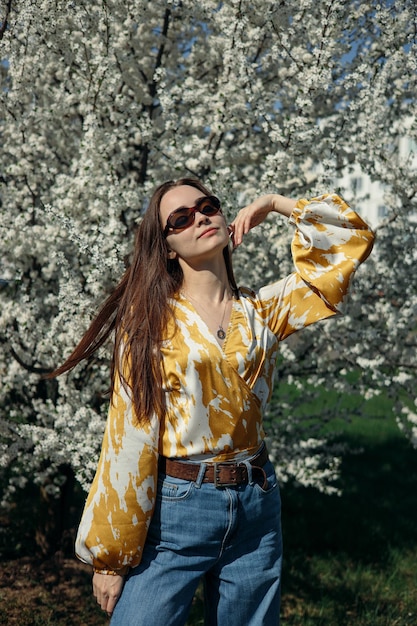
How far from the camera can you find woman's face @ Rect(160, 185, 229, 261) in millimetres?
2146

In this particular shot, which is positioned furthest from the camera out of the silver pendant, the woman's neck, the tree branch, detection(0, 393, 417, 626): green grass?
detection(0, 393, 417, 626): green grass

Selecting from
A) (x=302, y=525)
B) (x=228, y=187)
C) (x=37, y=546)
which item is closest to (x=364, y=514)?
(x=302, y=525)

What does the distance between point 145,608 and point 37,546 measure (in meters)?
3.01

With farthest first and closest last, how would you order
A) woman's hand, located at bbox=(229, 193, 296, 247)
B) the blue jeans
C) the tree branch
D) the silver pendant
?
the tree branch < woman's hand, located at bbox=(229, 193, 296, 247) < the silver pendant < the blue jeans

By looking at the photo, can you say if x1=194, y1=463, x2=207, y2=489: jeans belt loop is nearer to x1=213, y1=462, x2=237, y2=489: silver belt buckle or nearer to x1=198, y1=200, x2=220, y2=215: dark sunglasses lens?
x1=213, y1=462, x2=237, y2=489: silver belt buckle

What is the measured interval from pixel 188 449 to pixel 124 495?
0.24 m

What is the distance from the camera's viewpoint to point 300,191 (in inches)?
164

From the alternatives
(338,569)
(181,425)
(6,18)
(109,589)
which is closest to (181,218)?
(181,425)

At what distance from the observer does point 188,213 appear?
85.3 inches

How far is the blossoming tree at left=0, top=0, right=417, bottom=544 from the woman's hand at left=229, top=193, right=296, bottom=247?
1.12m

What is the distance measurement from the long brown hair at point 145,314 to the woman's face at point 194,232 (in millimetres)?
38

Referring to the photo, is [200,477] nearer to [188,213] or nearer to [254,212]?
[188,213]

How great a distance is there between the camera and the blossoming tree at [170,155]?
11.9 feet

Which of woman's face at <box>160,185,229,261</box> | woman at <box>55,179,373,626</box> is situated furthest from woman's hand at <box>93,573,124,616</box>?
woman's face at <box>160,185,229,261</box>
